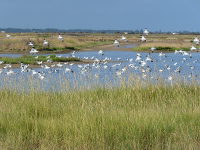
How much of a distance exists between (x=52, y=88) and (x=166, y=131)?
176 inches

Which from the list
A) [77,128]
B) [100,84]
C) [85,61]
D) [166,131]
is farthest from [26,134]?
[85,61]

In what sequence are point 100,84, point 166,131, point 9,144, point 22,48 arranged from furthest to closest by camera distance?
point 22,48 → point 100,84 → point 166,131 → point 9,144

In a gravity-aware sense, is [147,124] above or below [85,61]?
above

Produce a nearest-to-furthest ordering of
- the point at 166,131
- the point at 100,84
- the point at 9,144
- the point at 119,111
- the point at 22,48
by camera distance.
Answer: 1. the point at 9,144
2. the point at 166,131
3. the point at 119,111
4. the point at 100,84
5. the point at 22,48

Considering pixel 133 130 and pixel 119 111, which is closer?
pixel 133 130

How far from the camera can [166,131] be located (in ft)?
23.7

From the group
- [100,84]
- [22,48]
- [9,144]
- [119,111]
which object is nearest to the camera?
[9,144]

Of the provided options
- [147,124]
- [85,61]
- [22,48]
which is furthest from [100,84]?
[22,48]

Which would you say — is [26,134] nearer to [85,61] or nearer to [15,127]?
[15,127]

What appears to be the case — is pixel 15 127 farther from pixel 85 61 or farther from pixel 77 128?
pixel 85 61

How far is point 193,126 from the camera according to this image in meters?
7.26

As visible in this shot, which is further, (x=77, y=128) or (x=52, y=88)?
(x=52, y=88)

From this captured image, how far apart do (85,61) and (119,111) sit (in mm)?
30948

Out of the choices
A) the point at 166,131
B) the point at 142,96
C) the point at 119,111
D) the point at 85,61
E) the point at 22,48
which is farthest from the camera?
the point at 22,48
